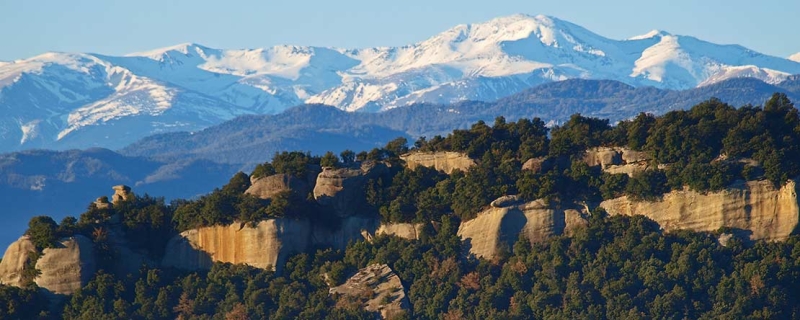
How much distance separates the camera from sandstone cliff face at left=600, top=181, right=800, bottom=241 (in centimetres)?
8031

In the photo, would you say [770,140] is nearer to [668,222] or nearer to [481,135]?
[668,222]

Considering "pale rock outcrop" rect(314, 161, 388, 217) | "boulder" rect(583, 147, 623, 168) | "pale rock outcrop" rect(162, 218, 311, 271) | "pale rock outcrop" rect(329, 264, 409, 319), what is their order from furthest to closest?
"pale rock outcrop" rect(314, 161, 388, 217) < "pale rock outcrop" rect(162, 218, 311, 271) < "boulder" rect(583, 147, 623, 168) < "pale rock outcrop" rect(329, 264, 409, 319)

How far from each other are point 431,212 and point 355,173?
4.23 m

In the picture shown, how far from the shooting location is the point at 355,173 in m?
88.7

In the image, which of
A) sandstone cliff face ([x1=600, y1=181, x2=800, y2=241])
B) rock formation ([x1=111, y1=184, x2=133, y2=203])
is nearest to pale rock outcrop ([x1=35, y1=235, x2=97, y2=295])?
rock formation ([x1=111, y1=184, x2=133, y2=203])

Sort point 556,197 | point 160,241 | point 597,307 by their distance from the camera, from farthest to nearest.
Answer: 1. point 160,241
2. point 556,197
3. point 597,307

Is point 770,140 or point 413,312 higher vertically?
point 770,140

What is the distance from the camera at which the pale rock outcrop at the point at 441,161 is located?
294 ft

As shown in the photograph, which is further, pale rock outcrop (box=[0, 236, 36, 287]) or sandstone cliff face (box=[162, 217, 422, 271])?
pale rock outcrop (box=[0, 236, 36, 287])

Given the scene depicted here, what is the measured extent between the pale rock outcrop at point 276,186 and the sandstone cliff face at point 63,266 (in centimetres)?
755

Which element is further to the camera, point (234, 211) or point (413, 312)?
point (234, 211)

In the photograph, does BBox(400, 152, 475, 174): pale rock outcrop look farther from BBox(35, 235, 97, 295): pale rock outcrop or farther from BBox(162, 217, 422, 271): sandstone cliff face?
BBox(35, 235, 97, 295): pale rock outcrop

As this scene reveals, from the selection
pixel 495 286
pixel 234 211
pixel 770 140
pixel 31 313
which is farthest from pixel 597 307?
pixel 31 313

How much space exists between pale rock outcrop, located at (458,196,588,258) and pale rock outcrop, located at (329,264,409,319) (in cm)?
358
